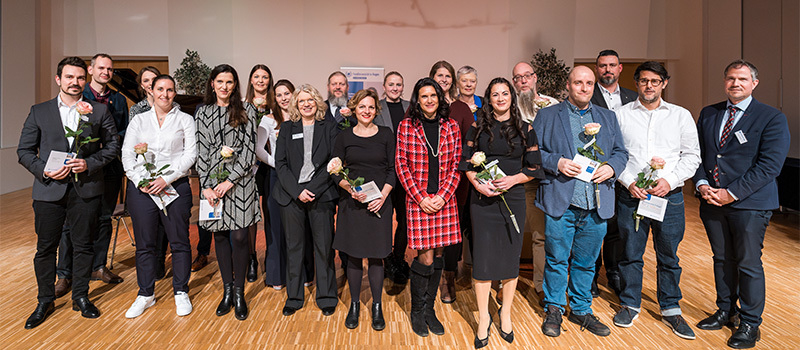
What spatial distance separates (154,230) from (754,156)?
3.94 m

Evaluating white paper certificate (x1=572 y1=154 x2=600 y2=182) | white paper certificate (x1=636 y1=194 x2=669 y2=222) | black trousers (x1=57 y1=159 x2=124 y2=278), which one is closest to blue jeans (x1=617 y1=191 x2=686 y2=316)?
white paper certificate (x1=636 y1=194 x2=669 y2=222)

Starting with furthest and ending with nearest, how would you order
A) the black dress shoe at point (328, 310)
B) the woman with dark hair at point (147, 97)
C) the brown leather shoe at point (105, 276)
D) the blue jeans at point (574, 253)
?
the brown leather shoe at point (105, 276), the woman with dark hair at point (147, 97), the black dress shoe at point (328, 310), the blue jeans at point (574, 253)

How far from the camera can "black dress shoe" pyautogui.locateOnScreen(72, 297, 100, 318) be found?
127 inches

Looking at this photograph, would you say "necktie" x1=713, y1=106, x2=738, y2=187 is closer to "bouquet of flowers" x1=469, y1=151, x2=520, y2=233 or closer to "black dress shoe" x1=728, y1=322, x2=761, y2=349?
"black dress shoe" x1=728, y1=322, x2=761, y2=349

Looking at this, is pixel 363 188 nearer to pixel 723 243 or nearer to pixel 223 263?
pixel 223 263

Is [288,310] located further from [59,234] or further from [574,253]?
[574,253]

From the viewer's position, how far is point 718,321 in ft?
10.1

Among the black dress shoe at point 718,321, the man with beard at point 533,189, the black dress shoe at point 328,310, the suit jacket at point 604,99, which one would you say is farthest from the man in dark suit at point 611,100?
the black dress shoe at point 328,310

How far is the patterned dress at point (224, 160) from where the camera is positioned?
3182 millimetres

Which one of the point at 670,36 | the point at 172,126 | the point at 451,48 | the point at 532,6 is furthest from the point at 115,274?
the point at 670,36

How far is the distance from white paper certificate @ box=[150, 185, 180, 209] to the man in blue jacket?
97.5 inches

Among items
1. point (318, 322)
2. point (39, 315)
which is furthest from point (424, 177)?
point (39, 315)

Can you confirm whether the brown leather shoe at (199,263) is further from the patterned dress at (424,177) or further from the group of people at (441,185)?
the patterned dress at (424,177)

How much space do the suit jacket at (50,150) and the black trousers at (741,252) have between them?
410cm
